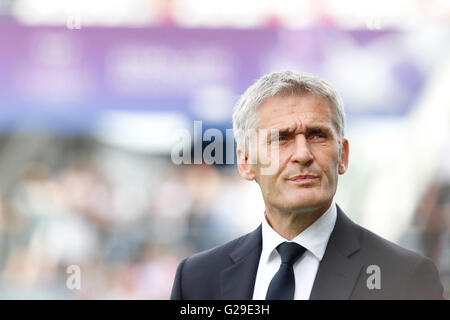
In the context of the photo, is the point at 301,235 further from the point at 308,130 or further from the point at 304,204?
the point at 308,130

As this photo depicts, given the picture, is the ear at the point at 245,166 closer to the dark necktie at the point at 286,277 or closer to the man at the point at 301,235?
the man at the point at 301,235

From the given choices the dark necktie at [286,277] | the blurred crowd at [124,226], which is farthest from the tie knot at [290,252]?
the blurred crowd at [124,226]

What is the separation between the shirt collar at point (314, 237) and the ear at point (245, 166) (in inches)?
4.9

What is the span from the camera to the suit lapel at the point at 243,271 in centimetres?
101

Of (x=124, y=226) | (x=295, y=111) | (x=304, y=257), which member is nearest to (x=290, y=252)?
(x=304, y=257)

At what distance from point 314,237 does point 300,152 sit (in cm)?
15

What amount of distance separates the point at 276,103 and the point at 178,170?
241 cm

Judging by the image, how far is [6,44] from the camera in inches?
132

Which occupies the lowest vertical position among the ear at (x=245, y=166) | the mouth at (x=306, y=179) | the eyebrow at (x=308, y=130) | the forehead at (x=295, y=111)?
the mouth at (x=306, y=179)

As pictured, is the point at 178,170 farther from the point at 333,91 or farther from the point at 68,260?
the point at 333,91

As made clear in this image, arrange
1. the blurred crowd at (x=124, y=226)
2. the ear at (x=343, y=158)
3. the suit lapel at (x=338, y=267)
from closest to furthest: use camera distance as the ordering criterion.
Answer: the suit lapel at (x=338, y=267) → the ear at (x=343, y=158) → the blurred crowd at (x=124, y=226)

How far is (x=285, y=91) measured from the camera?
3.38 ft

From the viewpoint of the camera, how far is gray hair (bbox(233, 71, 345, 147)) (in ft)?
3.38
